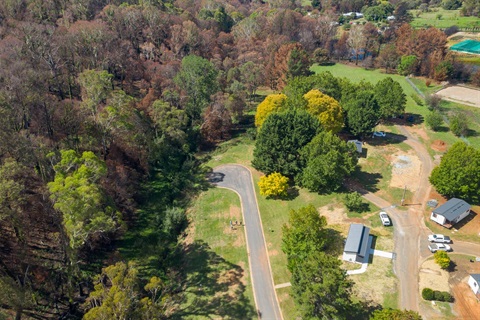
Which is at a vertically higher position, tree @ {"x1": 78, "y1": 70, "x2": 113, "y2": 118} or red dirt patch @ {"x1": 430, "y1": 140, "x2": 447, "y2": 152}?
tree @ {"x1": 78, "y1": 70, "x2": 113, "y2": 118}

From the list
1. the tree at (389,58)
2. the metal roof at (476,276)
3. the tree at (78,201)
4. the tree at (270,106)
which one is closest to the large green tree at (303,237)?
the metal roof at (476,276)

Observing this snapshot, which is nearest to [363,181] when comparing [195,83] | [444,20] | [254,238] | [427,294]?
[254,238]

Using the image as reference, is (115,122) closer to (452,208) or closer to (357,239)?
(357,239)

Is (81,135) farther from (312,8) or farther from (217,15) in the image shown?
(312,8)

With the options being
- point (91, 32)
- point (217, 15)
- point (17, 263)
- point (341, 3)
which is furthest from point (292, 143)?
point (341, 3)

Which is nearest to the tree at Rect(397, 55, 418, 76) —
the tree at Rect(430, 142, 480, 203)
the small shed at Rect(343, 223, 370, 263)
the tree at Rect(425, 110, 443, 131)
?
the tree at Rect(425, 110, 443, 131)

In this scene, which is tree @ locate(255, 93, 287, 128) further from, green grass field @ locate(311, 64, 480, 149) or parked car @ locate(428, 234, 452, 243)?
parked car @ locate(428, 234, 452, 243)

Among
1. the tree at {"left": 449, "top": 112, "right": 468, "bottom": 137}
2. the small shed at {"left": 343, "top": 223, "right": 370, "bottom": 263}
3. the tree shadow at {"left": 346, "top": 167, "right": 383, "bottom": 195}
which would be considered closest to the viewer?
the small shed at {"left": 343, "top": 223, "right": 370, "bottom": 263}
